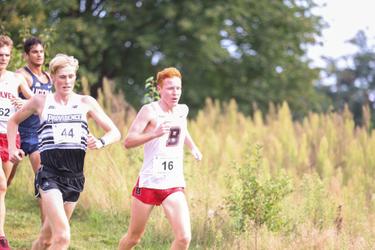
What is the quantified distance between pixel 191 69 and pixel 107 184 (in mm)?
15472

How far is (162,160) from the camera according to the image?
6.82 m

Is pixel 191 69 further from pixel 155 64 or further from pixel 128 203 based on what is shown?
pixel 128 203

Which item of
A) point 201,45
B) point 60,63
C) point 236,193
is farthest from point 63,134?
point 201,45

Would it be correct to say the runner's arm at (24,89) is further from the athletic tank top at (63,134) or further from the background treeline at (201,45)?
the background treeline at (201,45)

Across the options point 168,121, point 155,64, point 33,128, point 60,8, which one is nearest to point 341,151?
point 33,128

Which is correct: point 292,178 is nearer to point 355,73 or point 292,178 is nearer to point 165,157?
point 165,157

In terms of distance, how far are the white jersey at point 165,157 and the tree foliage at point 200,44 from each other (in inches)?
569

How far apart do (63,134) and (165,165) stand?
805 mm

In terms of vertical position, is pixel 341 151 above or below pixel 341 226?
above

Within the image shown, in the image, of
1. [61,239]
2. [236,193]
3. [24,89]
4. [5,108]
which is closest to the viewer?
[61,239]

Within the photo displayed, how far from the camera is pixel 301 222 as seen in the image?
9.13 metres

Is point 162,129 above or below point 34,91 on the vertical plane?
below

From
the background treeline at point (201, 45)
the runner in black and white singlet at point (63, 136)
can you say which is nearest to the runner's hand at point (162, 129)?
the runner in black and white singlet at point (63, 136)

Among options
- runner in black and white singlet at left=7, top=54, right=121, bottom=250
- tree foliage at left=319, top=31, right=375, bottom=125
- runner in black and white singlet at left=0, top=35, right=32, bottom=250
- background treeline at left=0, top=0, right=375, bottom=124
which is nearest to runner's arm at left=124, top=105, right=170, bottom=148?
A: runner in black and white singlet at left=7, top=54, right=121, bottom=250
